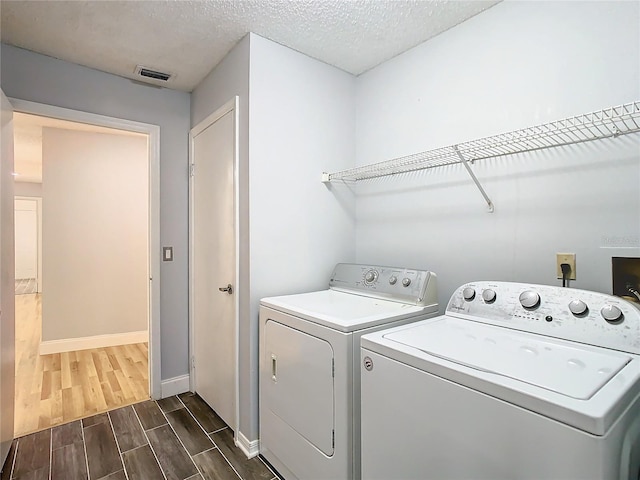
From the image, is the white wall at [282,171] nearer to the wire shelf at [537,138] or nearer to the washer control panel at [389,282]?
the washer control panel at [389,282]

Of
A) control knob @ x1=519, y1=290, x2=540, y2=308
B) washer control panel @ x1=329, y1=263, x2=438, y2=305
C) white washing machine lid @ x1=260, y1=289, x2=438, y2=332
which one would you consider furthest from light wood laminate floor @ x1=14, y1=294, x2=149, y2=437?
control knob @ x1=519, y1=290, x2=540, y2=308

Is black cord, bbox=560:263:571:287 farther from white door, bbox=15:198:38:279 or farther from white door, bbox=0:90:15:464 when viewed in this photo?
white door, bbox=15:198:38:279

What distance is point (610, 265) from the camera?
4.33ft

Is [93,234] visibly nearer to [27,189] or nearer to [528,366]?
[528,366]

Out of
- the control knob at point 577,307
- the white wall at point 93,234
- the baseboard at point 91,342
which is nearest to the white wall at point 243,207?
the control knob at point 577,307

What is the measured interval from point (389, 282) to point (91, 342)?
3.58 metres

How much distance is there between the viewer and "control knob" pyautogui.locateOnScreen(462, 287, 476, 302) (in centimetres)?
148

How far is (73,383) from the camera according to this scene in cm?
282

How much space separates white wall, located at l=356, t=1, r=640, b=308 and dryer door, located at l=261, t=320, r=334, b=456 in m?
0.84

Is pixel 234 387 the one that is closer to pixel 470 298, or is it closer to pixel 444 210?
pixel 470 298

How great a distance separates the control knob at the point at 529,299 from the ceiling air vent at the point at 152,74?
2.58 meters

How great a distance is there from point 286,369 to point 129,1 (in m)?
1.96

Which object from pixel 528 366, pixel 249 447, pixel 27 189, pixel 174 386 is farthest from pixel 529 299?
pixel 27 189

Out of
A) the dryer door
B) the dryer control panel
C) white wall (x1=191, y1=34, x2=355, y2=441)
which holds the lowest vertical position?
the dryer door
